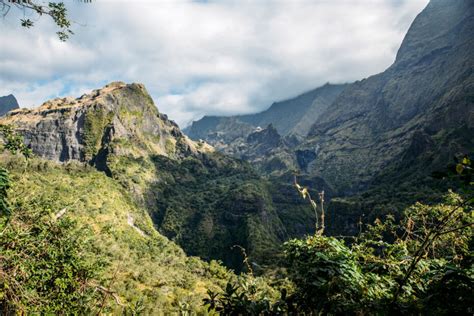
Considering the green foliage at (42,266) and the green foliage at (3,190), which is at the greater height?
the green foliage at (3,190)

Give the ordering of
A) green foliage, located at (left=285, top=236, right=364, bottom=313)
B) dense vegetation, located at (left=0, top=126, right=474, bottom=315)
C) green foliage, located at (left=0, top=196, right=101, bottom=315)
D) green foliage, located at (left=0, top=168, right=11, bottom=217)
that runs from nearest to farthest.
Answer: dense vegetation, located at (left=0, top=126, right=474, bottom=315)
green foliage, located at (left=285, top=236, right=364, bottom=313)
green foliage, located at (left=0, top=168, right=11, bottom=217)
green foliage, located at (left=0, top=196, right=101, bottom=315)

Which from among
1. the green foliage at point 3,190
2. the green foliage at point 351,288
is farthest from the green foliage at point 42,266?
the green foliage at point 351,288

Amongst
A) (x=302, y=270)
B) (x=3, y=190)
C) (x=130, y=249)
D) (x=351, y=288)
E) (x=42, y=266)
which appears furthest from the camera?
(x=130, y=249)

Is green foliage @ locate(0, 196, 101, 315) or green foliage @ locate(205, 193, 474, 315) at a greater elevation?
green foliage @ locate(0, 196, 101, 315)

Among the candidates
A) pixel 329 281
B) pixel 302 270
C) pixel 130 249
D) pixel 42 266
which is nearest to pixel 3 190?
pixel 42 266

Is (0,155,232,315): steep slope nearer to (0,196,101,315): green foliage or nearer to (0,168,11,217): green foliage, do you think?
(0,196,101,315): green foliage

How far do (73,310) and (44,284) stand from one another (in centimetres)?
159

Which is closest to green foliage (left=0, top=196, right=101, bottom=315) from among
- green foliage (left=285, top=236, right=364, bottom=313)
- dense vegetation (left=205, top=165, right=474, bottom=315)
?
dense vegetation (left=205, top=165, right=474, bottom=315)

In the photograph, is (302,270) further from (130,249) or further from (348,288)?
(130,249)

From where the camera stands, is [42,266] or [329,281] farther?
[42,266]

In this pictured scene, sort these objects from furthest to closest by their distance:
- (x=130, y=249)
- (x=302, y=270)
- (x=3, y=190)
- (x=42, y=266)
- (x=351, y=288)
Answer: (x=130, y=249)
(x=42, y=266)
(x=3, y=190)
(x=302, y=270)
(x=351, y=288)

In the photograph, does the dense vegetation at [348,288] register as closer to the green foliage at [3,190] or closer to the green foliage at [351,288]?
the green foliage at [351,288]

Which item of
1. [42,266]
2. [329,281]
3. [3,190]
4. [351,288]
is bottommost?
[351,288]

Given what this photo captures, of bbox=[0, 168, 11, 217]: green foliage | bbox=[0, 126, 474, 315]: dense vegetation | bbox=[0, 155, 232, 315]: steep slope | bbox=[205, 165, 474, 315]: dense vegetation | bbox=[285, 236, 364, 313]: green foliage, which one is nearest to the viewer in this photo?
bbox=[205, 165, 474, 315]: dense vegetation
